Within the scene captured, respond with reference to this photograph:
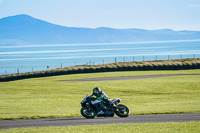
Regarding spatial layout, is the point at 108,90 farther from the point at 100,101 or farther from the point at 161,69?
the point at 161,69

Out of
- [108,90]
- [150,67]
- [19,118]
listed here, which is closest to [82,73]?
[150,67]

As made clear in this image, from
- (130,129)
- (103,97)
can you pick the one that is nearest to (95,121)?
(103,97)

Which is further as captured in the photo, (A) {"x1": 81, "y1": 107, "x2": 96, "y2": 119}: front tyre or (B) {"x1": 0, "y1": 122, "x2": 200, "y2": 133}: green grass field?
(A) {"x1": 81, "y1": 107, "x2": 96, "y2": 119}: front tyre

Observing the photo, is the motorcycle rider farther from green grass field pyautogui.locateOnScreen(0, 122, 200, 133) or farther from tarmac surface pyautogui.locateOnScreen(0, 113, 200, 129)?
green grass field pyautogui.locateOnScreen(0, 122, 200, 133)

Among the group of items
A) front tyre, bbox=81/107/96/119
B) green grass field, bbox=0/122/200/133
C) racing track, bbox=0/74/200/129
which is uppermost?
front tyre, bbox=81/107/96/119

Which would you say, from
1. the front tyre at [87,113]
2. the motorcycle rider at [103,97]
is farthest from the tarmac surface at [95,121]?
the motorcycle rider at [103,97]

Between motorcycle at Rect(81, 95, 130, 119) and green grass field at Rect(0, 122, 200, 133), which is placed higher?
motorcycle at Rect(81, 95, 130, 119)

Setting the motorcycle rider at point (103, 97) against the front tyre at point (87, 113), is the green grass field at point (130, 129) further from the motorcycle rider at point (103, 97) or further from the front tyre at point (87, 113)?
the front tyre at point (87, 113)

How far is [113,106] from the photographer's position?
656 inches

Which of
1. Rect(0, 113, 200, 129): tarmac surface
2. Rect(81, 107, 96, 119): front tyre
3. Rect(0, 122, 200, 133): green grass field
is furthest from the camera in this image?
Rect(81, 107, 96, 119): front tyre

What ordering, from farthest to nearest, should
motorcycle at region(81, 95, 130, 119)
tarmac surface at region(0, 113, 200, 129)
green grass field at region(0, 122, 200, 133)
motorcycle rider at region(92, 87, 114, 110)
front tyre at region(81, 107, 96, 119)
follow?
front tyre at region(81, 107, 96, 119) < motorcycle at region(81, 95, 130, 119) < motorcycle rider at region(92, 87, 114, 110) < tarmac surface at region(0, 113, 200, 129) < green grass field at region(0, 122, 200, 133)

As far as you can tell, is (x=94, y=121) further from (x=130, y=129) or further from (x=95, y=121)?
(x=130, y=129)

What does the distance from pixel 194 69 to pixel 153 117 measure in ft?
160

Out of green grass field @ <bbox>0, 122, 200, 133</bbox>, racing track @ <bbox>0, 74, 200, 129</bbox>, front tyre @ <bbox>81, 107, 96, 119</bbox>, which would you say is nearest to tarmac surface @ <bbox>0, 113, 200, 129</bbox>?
racing track @ <bbox>0, 74, 200, 129</bbox>
